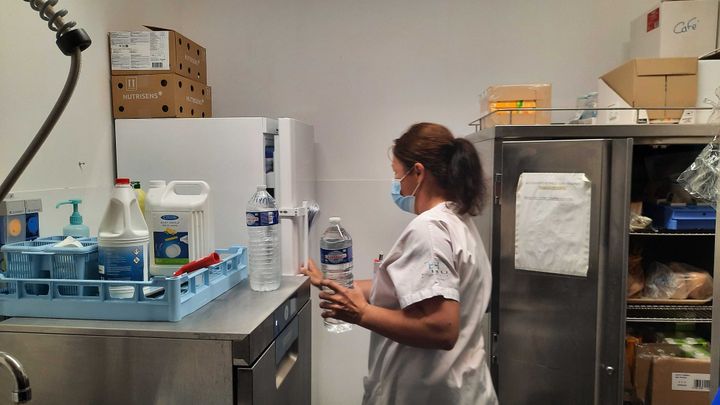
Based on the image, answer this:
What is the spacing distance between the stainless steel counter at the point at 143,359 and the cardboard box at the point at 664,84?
70.6 inches

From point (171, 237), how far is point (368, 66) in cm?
164

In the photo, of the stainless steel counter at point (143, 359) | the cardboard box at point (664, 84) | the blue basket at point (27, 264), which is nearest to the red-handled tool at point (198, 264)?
the stainless steel counter at point (143, 359)

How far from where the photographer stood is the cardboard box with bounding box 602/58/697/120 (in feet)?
6.73

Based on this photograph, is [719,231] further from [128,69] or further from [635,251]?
[128,69]

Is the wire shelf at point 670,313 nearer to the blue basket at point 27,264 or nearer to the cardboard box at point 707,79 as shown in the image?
the cardboard box at point 707,79

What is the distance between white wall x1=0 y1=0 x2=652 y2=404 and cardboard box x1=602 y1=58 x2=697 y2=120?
625 millimetres

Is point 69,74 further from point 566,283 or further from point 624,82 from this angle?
point 624,82

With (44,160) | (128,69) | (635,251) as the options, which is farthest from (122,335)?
(635,251)

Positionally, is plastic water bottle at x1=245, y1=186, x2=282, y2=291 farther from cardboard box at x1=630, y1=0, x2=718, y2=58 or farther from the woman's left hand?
cardboard box at x1=630, y1=0, x2=718, y2=58

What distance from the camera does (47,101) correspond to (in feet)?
5.65

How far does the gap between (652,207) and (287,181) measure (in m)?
1.65

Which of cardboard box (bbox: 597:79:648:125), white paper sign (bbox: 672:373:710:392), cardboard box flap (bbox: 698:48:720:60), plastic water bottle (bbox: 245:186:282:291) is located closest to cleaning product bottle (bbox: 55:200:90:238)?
plastic water bottle (bbox: 245:186:282:291)

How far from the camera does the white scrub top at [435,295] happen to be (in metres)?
1.39

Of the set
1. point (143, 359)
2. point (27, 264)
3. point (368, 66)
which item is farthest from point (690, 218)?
point (27, 264)
